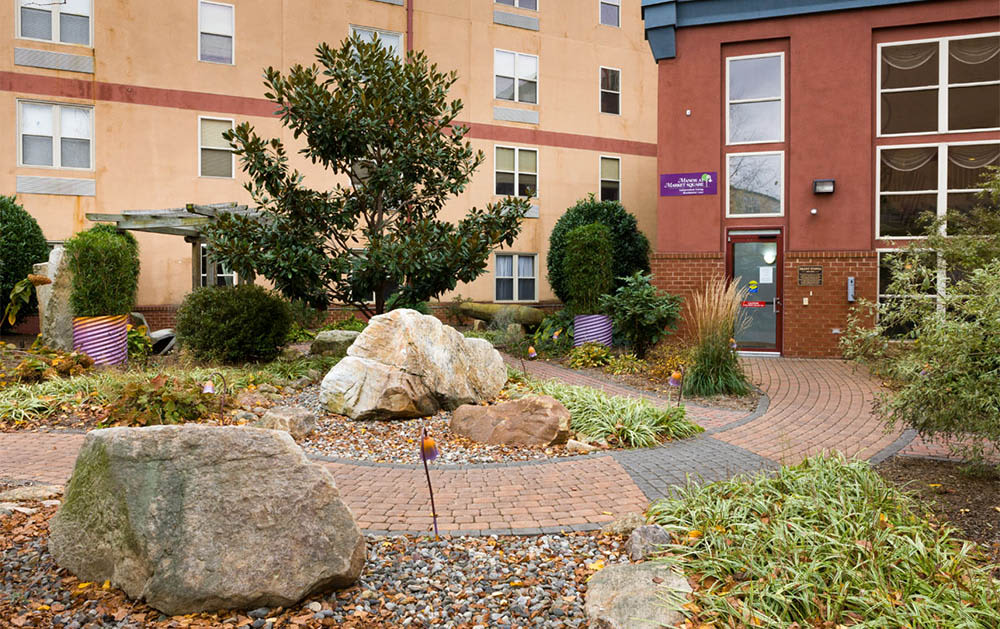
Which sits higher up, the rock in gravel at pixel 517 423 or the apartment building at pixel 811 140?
the apartment building at pixel 811 140

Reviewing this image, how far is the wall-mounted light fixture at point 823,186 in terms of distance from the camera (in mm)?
11547

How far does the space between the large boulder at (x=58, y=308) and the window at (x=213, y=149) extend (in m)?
6.09

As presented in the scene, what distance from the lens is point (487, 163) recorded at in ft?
57.8

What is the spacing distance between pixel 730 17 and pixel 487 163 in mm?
7474

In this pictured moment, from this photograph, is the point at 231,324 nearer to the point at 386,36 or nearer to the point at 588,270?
the point at 588,270

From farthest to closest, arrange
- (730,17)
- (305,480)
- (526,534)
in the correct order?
(730,17) < (526,534) < (305,480)

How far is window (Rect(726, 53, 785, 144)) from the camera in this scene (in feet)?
39.9

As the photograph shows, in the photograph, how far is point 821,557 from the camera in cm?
291

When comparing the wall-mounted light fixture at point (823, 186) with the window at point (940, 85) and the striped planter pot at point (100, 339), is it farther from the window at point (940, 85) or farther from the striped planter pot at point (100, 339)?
the striped planter pot at point (100, 339)

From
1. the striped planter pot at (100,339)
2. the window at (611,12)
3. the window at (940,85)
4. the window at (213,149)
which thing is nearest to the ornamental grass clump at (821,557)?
the striped planter pot at (100,339)

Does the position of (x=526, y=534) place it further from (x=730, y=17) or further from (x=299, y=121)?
(x=730, y=17)

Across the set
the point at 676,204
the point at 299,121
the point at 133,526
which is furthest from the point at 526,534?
the point at 676,204

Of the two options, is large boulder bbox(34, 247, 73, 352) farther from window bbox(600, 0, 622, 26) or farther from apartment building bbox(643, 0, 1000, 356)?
window bbox(600, 0, 622, 26)

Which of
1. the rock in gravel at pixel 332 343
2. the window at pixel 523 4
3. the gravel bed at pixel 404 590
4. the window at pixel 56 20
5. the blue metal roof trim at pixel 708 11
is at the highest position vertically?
the window at pixel 523 4
